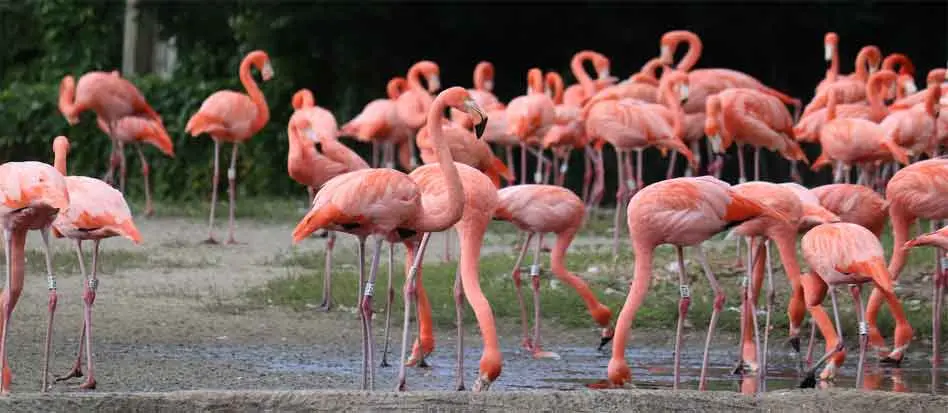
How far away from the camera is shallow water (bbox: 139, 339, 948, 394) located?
6.96 meters

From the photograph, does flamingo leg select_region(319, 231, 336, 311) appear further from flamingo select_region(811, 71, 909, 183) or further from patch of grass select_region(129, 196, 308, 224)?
patch of grass select_region(129, 196, 308, 224)

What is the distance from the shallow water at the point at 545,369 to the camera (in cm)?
696

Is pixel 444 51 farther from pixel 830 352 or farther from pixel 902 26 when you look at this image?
pixel 830 352

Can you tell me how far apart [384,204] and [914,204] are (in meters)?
2.73

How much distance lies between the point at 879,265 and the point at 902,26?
9340 mm

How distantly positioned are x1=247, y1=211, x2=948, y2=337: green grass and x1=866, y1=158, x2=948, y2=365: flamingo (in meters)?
0.58

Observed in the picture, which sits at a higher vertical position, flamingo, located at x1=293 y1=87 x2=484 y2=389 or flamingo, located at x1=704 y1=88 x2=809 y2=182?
flamingo, located at x1=704 y1=88 x2=809 y2=182

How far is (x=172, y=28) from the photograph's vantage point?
16.2m

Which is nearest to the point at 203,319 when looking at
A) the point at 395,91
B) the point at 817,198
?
the point at 817,198

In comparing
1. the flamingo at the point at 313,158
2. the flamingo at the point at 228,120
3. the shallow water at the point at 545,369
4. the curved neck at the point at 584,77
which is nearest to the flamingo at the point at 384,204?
the shallow water at the point at 545,369

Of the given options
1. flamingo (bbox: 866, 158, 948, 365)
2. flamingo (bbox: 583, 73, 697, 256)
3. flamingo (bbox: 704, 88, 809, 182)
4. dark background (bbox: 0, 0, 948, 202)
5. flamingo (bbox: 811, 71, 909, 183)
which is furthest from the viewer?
dark background (bbox: 0, 0, 948, 202)

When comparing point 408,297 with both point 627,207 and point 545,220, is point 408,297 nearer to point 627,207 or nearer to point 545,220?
point 545,220

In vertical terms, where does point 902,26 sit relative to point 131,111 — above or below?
above

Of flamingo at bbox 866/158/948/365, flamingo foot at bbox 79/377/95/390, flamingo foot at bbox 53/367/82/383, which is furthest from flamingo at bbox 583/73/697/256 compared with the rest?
flamingo foot at bbox 79/377/95/390
